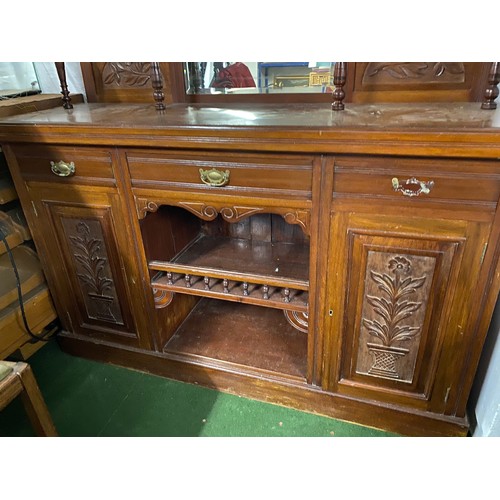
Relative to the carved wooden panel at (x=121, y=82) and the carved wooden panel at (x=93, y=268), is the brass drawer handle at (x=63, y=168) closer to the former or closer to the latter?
the carved wooden panel at (x=93, y=268)

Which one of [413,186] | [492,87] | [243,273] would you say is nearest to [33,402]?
[243,273]

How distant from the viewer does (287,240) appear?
158 centimetres

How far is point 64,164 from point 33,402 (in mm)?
718

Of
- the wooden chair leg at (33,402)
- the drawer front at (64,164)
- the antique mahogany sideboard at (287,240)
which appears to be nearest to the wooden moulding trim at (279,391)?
the antique mahogany sideboard at (287,240)

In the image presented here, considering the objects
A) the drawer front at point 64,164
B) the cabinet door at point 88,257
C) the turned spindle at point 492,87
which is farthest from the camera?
the cabinet door at point 88,257

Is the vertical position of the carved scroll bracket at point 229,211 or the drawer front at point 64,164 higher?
the drawer front at point 64,164

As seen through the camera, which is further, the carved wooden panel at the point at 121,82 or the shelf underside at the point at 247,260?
the carved wooden panel at the point at 121,82

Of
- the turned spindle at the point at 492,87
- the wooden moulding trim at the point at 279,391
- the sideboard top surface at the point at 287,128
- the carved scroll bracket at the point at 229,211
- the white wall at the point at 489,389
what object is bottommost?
the wooden moulding trim at the point at 279,391

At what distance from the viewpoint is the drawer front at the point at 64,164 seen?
47.5 inches

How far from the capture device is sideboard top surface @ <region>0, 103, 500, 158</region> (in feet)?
2.89

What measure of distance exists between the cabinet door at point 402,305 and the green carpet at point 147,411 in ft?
0.80

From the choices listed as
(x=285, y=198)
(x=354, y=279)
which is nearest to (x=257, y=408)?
(x=354, y=279)

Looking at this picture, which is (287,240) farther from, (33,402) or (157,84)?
(33,402)

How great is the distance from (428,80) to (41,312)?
5.59 ft
